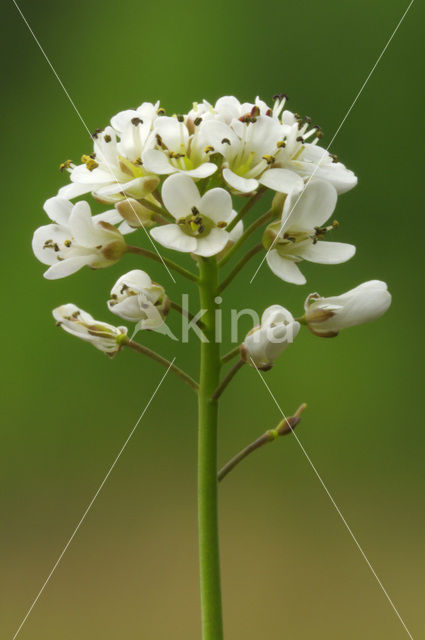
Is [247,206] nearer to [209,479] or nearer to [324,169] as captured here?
[324,169]

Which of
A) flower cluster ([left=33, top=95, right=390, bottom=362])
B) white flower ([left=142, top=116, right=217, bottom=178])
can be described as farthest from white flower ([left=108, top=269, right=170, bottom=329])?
white flower ([left=142, top=116, right=217, bottom=178])

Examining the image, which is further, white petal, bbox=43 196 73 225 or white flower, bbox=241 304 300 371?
white petal, bbox=43 196 73 225

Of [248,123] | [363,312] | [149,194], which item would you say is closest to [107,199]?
[149,194]

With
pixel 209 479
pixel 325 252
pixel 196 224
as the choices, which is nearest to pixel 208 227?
pixel 196 224

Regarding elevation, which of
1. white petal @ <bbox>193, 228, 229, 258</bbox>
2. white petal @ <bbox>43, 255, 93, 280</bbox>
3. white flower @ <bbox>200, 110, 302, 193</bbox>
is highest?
white flower @ <bbox>200, 110, 302, 193</bbox>

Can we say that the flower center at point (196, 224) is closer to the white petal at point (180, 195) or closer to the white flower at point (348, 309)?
the white petal at point (180, 195)

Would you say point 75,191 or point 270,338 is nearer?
point 270,338

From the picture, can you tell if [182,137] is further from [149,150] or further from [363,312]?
[363,312]

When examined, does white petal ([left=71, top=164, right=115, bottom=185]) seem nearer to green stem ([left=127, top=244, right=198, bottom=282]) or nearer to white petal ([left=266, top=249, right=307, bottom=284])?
green stem ([left=127, top=244, right=198, bottom=282])
